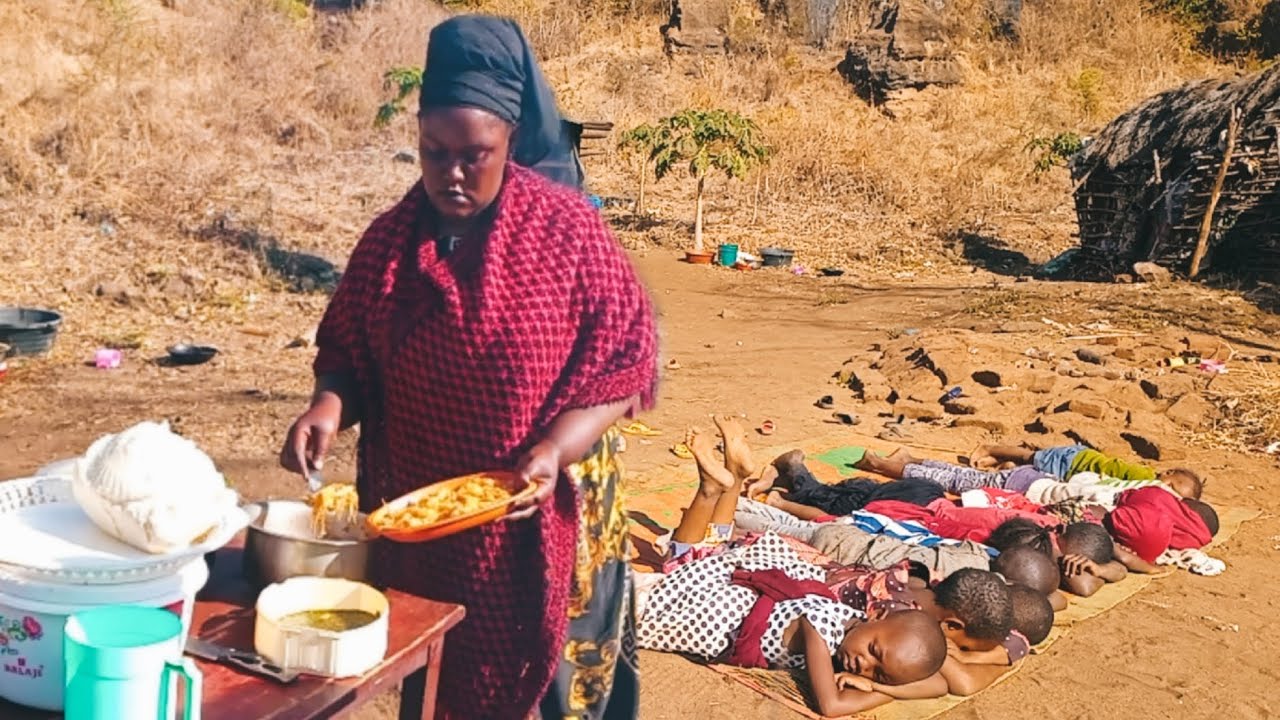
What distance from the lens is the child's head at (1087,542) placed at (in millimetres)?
4582

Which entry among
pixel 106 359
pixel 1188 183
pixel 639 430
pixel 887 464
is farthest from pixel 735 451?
pixel 1188 183

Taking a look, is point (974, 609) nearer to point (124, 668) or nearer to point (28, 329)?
point (124, 668)

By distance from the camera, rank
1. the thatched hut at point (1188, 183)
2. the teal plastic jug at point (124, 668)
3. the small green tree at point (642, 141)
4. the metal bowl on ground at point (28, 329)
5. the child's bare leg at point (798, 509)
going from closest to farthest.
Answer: the teal plastic jug at point (124, 668)
the child's bare leg at point (798, 509)
the metal bowl on ground at point (28, 329)
the thatched hut at point (1188, 183)
the small green tree at point (642, 141)

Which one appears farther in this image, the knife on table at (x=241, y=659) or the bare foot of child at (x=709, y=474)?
the bare foot of child at (x=709, y=474)

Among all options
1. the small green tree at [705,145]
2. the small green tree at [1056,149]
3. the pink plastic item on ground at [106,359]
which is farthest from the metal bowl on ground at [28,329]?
the small green tree at [1056,149]

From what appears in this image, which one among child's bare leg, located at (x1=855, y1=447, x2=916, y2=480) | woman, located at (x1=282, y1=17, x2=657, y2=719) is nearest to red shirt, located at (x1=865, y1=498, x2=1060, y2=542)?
child's bare leg, located at (x1=855, y1=447, x2=916, y2=480)

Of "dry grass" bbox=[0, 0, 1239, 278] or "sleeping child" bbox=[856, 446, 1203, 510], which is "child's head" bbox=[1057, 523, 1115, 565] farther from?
"dry grass" bbox=[0, 0, 1239, 278]

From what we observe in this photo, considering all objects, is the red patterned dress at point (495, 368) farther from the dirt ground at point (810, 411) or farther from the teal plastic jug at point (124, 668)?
the dirt ground at point (810, 411)

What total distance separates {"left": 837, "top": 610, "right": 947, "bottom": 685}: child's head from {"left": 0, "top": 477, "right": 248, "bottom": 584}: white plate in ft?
8.00

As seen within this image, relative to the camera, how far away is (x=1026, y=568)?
4.16 metres

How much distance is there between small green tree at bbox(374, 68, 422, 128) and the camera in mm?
11605

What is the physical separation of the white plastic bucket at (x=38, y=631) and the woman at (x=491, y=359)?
56cm

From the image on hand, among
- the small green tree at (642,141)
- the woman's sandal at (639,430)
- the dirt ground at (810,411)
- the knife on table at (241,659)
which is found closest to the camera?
the knife on table at (241,659)

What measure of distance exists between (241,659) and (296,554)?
7.5 inches
